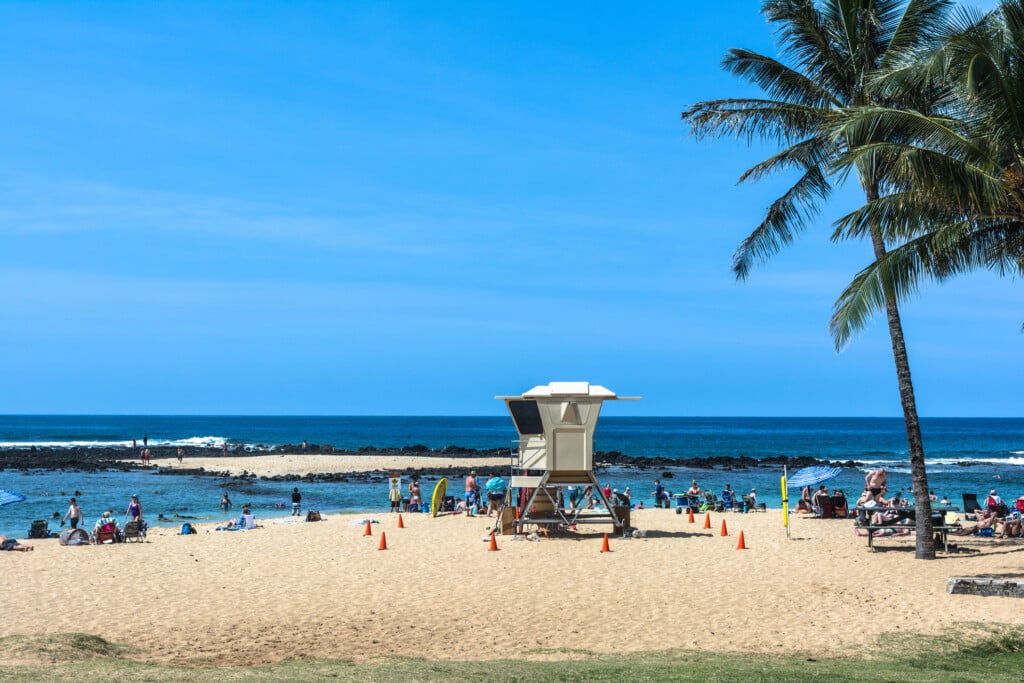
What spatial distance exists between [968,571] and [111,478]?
50.4m

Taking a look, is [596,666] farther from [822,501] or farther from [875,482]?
[822,501]

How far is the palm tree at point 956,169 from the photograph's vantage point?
495 inches

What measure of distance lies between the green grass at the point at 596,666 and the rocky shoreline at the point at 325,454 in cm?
4363

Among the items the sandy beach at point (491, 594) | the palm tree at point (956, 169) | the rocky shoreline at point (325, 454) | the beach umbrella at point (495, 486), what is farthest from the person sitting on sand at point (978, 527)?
the rocky shoreline at point (325, 454)

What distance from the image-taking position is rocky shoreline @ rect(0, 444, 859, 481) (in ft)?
197

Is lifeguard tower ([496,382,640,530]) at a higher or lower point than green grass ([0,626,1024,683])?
higher

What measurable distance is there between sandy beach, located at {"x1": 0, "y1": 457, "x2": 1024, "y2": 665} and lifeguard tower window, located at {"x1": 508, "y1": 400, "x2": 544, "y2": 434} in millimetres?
2934

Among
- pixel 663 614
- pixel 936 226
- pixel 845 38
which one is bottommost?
pixel 663 614

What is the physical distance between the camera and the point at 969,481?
177 ft

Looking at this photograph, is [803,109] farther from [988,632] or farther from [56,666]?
[56,666]

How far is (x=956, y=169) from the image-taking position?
13.0 meters

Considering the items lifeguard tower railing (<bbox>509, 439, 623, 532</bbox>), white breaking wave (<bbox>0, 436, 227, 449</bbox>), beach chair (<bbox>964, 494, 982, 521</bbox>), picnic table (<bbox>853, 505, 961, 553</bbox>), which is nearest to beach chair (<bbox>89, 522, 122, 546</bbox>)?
lifeguard tower railing (<bbox>509, 439, 623, 532</bbox>)

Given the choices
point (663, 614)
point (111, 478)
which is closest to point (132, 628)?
point (663, 614)

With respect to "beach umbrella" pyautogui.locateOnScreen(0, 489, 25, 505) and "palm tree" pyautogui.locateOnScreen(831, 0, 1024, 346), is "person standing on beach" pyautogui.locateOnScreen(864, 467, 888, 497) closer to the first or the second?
"palm tree" pyautogui.locateOnScreen(831, 0, 1024, 346)
